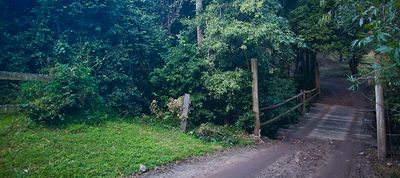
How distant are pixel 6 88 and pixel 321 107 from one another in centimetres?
1546

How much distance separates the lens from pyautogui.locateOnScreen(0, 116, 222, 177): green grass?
6.41 metres

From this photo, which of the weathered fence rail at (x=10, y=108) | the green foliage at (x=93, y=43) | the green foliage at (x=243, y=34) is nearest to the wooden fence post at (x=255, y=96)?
the green foliage at (x=243, y=34)

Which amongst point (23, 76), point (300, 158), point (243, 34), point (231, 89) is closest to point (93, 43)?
point (23, 76)

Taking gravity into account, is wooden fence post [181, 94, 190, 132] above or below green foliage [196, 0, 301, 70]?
→ below

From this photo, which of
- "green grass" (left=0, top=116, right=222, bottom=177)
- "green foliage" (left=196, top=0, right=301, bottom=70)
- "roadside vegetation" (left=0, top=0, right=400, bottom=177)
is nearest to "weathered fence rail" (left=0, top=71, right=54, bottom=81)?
"roadside vegetation" (left=0, top=0, right=400, bottom=177)

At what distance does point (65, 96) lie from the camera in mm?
8859

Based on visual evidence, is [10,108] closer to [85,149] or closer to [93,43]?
[85,149]

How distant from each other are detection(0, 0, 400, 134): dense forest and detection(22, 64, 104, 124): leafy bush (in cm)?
3

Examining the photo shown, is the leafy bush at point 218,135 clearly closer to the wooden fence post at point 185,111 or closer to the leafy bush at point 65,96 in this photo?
the wooden fence post at point 185,111

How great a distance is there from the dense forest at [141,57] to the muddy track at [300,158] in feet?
4.71

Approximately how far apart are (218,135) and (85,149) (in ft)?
14.0

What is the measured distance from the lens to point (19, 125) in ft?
26.1

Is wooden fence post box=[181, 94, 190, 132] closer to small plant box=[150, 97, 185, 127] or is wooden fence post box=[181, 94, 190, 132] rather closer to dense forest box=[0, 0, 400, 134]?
small plant box=[150, 97, 185, 127]

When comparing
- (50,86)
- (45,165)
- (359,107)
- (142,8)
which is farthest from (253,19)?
(359,107)
